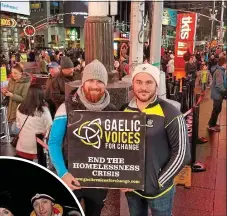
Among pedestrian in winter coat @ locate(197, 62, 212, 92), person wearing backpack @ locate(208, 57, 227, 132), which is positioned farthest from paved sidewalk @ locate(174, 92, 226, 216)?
pedestrian in winter coat @ locate(197, 62, 212, 92)

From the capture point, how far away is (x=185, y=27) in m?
12.7

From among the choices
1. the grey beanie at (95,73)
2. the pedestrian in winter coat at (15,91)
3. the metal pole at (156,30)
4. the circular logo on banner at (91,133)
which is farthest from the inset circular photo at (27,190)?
the metal pole at (156,30)

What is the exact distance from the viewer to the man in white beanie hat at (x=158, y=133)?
82.9 inches

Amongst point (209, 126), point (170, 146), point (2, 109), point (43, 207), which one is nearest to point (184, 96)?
point (209, 126)

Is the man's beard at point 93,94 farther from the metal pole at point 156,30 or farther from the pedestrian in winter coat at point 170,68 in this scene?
the pedestrian in winter coat at point 170,68

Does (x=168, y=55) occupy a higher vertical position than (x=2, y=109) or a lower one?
higher

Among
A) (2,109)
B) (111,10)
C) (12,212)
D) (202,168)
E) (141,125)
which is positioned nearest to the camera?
(12,212)

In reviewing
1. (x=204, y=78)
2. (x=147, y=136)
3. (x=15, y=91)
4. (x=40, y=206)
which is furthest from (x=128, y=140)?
(x=204, y=78)

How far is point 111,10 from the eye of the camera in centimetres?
543

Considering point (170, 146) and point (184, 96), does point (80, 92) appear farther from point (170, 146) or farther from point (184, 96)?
point (184, 96)

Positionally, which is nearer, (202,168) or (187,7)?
(202,168)

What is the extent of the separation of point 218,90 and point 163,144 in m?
5.25

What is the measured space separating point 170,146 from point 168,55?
953 centimetres

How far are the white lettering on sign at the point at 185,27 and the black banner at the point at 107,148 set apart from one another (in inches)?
448
